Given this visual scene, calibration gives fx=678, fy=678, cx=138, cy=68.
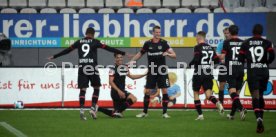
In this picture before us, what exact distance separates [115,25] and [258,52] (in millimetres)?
11365

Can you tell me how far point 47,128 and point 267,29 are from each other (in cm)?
1215

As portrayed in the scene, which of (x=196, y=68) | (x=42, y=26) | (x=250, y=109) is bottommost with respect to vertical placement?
(x=250, y=109)

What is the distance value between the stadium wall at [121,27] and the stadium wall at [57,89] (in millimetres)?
3732

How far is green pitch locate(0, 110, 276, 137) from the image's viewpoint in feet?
38.4

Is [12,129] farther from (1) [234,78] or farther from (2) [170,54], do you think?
(1) [234,78]

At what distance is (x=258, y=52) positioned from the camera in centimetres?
1223

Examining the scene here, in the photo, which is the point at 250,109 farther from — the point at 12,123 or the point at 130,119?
the point at 12,123

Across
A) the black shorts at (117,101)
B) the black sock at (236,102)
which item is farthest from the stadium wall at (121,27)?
the black sock at (236,102)

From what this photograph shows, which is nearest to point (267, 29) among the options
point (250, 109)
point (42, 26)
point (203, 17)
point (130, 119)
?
point (203, 17)

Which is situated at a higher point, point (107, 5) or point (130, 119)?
point (107, 5)

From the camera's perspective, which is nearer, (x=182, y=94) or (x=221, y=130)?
(x=221, y=130)

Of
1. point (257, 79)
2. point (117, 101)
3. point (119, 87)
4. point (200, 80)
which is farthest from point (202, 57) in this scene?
point (257, 79)

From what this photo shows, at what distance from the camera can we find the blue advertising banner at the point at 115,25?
906 inches

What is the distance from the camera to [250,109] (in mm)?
19016
